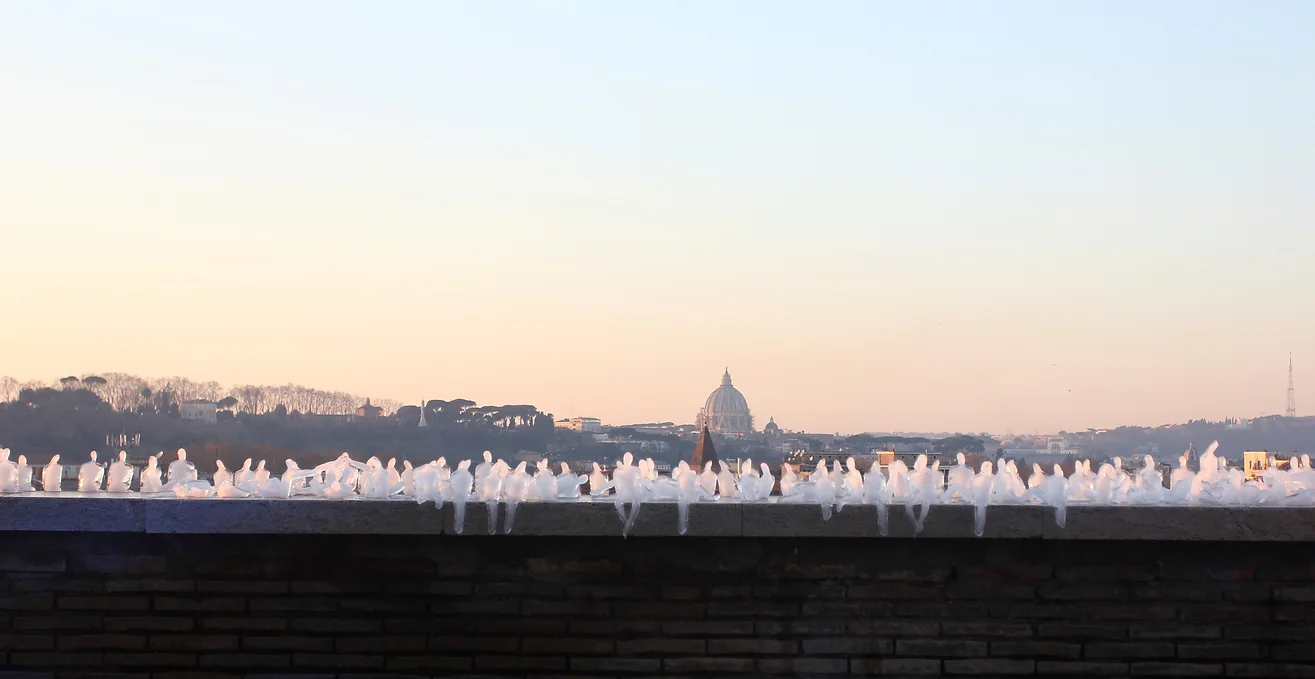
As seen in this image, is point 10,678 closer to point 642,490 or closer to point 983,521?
point 642,490

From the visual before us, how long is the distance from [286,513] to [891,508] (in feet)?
8.57

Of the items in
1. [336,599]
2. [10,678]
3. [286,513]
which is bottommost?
[10,678]

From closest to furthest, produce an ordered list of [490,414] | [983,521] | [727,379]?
[983,521], [490,414], [727,379]

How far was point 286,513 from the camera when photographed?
238 inches

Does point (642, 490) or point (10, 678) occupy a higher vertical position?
point (642, 490)

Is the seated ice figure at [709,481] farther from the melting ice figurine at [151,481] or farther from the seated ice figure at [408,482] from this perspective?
the melting ice figurine at [151,481]

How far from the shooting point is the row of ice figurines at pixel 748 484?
6.08 m

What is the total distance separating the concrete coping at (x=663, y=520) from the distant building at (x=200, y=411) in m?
79.7

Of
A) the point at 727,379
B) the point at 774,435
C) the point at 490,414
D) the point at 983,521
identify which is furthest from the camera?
the point at 727,379

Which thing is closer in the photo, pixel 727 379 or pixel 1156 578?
pixel 1156 578

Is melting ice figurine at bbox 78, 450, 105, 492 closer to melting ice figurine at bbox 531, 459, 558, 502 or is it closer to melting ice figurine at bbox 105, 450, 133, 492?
melting ice figurine at bbox 105, 450, 133, 492

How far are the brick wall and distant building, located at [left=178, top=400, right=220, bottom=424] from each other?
261 ft

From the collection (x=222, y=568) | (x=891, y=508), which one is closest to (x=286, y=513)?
(x=222, y=568)

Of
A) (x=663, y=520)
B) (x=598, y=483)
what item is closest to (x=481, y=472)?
(x=598, y=483)
